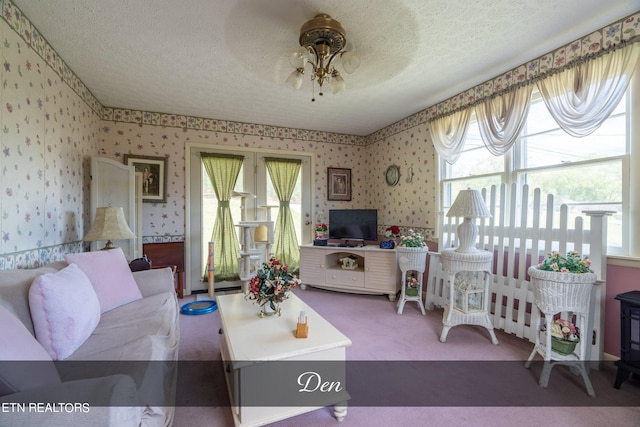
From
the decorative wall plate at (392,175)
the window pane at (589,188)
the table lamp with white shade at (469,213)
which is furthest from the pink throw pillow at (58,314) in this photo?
the decorative wall plate at (392,175)

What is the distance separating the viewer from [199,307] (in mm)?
3230

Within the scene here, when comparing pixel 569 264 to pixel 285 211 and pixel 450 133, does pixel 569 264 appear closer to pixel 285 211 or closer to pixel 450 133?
pixel 450 133

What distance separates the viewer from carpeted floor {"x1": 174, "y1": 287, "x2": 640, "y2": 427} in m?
1.55

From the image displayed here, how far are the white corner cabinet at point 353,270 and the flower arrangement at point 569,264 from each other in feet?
5.80

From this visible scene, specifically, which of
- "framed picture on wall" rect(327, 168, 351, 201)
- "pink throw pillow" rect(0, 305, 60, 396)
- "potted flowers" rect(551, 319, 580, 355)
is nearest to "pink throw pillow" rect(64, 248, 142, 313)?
"pink throw pillow" rect(0, 305, 60, 396)

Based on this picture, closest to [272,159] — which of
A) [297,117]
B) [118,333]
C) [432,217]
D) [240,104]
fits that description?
[297,117]

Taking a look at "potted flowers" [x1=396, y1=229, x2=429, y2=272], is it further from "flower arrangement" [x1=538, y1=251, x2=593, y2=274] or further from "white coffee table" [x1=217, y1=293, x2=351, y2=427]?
"white coffee table" [x1=217, y1=293, x2=351, y2=427]

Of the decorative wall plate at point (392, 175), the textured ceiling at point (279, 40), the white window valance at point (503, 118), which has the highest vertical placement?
the textured ceiling at point (279, 40)

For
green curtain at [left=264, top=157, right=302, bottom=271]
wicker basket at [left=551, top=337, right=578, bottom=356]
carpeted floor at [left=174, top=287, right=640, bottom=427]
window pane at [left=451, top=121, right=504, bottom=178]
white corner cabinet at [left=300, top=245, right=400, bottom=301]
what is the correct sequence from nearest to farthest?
1. carpeted floor at [left=174, top=287, right=640, bottom=427]
2. wicker basket at [left=551, top=337, right=578, bottom=356]
3. window pane at [left=451, top=121, right=504, bottom=178]
4. white corner cabinet at [left=300, top=245, right=400, bottom=301]
5. green curtain at [left=264, top=157, right=302, bottom=271]

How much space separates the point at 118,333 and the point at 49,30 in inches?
86.2

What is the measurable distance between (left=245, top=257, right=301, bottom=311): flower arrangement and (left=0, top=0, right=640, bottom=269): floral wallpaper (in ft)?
4.90

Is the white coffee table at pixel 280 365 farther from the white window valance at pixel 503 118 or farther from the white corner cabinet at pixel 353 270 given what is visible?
the white window valance at pixel 503 118

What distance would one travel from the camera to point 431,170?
357 cm

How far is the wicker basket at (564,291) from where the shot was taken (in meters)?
1.82
